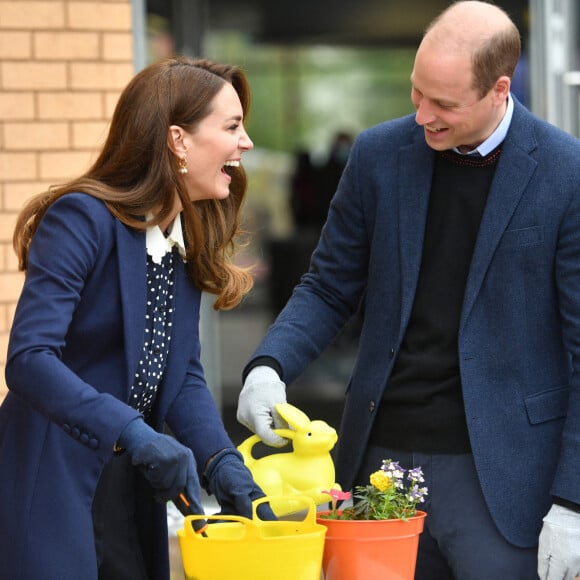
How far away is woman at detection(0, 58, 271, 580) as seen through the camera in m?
2.37

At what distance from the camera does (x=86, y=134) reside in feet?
16.4

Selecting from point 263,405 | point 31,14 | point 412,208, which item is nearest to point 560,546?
point 263,405

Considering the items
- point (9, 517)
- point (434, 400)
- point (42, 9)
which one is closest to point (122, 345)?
point (9, 517)

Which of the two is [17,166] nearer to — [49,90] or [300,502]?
[49,90]

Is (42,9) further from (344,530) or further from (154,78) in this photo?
(344,530)

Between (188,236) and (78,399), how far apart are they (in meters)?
0.56

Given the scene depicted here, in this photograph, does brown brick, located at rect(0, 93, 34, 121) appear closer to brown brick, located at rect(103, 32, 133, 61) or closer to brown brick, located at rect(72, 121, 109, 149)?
brown brick, located at rect(72, 121, 109, 149)

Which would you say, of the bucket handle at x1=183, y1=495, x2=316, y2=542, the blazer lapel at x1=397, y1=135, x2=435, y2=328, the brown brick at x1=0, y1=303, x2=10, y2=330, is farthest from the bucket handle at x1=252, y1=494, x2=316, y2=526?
the brown brick at x1=0, y1=303, x2=10, y2=330

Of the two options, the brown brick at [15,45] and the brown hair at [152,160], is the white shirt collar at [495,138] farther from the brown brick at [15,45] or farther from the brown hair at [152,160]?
the brown brick at [15,45]

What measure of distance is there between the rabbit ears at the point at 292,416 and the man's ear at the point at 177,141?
0.59m

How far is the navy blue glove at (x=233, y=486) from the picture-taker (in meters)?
2.59

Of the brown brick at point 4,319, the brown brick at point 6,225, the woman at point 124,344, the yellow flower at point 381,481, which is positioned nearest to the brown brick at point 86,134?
the brown brick at point 6,225

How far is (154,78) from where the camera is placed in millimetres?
2664

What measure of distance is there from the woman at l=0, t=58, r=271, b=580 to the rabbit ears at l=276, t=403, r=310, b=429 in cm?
16
